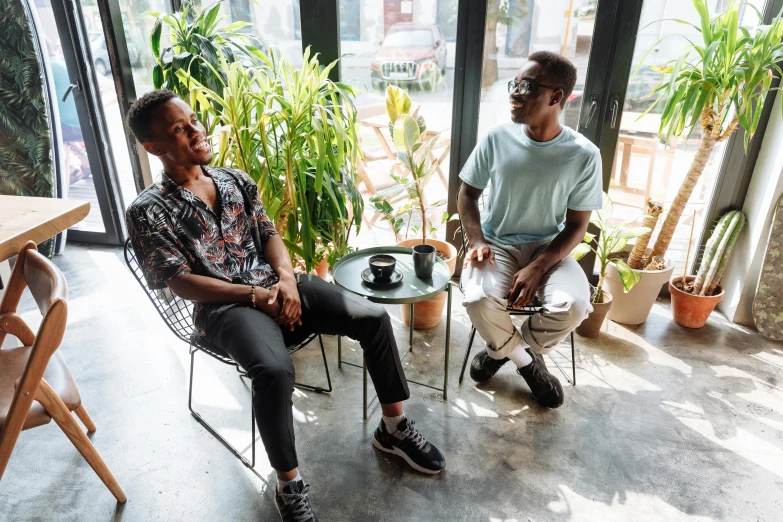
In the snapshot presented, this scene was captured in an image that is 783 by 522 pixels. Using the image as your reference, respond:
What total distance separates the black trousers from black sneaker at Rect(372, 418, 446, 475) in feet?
0.41

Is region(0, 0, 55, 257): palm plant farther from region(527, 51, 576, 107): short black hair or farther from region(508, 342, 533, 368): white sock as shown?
region(508, 342, 533, 368): white sock

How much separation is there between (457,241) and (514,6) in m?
1.20

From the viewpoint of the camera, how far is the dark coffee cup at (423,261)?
72.0 inches

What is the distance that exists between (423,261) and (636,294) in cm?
126

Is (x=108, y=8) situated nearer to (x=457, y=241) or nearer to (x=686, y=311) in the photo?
(x=457, y=241)

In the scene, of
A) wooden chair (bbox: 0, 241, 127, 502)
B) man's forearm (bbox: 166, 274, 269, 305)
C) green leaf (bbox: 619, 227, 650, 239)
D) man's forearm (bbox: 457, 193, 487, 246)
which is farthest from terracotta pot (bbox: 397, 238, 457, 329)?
wooden chair (bbox: 0, 241, 127, 502)

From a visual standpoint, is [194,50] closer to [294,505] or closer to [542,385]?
[294,505]

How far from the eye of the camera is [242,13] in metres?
2.75

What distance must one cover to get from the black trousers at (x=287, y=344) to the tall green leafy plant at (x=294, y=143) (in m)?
0.52

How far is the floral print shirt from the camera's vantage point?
60.1 inches

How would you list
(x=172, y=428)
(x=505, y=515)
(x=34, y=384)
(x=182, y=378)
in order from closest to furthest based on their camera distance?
1. (x=34, y=384)
2. (x=505, y=515)
3. (x=172, y=428)
4. (x=182, y=378)

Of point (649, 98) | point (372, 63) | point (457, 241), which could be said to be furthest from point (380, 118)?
point (649, 98)

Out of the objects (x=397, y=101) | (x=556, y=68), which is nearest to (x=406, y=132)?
(x=397, y=101)

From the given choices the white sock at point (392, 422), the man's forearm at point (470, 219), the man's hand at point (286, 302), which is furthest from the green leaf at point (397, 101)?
the white sock at point (392, 422)
